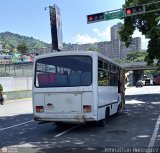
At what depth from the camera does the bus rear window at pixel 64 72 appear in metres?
14.6

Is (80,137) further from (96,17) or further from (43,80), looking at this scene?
(96,17)

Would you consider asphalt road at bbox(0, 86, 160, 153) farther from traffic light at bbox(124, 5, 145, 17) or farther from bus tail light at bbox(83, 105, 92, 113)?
traffic light at bbox(124, 5, 145, 17)

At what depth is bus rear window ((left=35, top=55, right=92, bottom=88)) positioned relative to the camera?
14.6m

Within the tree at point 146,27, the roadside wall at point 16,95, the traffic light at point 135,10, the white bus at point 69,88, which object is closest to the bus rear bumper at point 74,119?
the white bus at point 69,88

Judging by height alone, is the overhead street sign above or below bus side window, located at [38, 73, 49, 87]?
above

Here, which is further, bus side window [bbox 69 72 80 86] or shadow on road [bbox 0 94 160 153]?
bus side window [bbox 69 72 80 86]

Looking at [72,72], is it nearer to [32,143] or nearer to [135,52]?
[32,143]

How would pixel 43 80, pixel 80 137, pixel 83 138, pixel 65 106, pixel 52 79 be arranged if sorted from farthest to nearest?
pixel 43 80, pixel 52 79, pixel 65 106, pixel 80 137, pixel 83 138

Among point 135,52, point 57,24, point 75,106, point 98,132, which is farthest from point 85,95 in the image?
point 135,52

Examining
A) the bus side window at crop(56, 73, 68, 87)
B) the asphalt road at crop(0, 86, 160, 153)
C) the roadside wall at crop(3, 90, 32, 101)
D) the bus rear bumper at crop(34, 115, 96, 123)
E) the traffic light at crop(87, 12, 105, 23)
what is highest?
the traffic light at crop(87, 12, 105, 23)

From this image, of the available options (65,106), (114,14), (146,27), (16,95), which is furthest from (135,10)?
(16,95)

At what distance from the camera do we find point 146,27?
3769 centimetres

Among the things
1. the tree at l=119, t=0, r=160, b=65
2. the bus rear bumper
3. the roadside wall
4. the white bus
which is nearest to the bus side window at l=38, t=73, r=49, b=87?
the white bus

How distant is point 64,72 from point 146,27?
24.2 m
